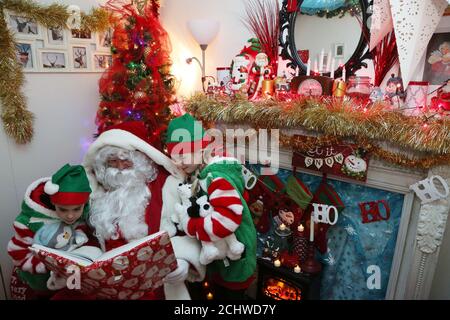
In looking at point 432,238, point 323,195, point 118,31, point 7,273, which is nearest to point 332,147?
point 323,195

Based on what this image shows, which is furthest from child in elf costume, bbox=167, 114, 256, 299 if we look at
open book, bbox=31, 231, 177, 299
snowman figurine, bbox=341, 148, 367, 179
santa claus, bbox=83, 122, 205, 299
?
snowman figurine, bbox=341, 148, 367, 179

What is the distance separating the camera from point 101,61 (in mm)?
2316

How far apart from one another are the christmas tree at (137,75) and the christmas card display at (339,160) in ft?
3.41

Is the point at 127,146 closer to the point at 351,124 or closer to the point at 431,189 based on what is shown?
the point at 351,124

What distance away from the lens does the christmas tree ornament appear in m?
1.40

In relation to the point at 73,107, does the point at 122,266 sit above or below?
below

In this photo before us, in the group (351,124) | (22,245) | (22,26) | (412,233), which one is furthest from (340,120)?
(22,26)

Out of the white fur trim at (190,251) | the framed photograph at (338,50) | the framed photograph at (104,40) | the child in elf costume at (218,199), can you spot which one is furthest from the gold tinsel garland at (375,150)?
the framed photograph at (104,40)

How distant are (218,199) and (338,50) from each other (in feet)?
3.65

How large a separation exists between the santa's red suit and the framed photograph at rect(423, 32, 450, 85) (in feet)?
4.39

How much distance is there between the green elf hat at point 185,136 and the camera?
4.95 ft

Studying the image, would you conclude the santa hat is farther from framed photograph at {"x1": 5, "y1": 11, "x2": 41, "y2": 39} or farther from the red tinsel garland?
the red tinsel garland
